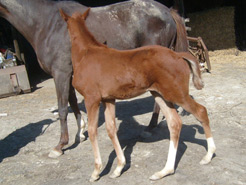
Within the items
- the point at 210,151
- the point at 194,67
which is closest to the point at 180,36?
the point at 194,67

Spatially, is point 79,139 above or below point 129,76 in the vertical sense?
below

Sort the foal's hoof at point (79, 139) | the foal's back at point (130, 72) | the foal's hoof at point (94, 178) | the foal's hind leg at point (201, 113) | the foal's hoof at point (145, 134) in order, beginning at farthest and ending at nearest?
the foal's hoof at point (79, 139) → the foal's hoof at point (145, 134) → the foal's hoof at point (94, 178) → the foal's hind leg at point (201, 113) → the foal's back at point (130, 72)

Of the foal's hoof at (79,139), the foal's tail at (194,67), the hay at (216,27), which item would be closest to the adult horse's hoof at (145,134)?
the foal's hoof at (79,139)

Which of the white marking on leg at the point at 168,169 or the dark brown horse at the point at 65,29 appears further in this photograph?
the dark brown horse at the point at 65,29

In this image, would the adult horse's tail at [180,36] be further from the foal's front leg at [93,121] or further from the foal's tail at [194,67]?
the foal's front leg at [93,121]

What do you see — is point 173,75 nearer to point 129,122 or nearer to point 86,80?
point 86,80

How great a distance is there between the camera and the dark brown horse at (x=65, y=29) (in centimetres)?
378

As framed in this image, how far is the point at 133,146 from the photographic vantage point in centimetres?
377

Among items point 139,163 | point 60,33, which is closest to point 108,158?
point 139,163

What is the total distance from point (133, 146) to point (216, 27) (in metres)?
8.03

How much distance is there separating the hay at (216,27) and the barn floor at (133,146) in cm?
436

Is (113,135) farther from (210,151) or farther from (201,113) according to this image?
(210,151)

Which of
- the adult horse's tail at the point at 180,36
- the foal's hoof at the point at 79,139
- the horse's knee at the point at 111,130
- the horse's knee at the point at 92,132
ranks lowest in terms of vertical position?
the foal's hoof at the point at 79,139

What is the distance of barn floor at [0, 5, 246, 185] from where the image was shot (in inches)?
118
